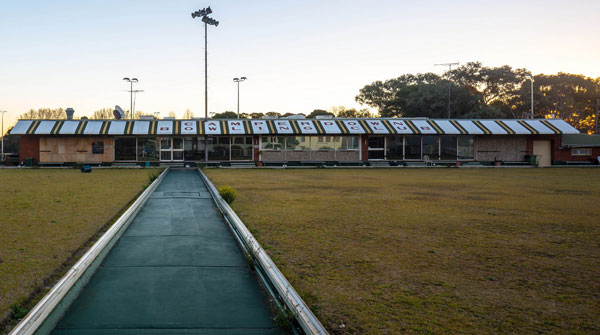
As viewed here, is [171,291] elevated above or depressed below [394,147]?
below

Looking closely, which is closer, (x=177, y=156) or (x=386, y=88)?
(x=177, y=156)

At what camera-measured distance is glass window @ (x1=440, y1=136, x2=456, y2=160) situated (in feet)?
134

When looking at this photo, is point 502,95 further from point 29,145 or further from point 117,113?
point 29,145

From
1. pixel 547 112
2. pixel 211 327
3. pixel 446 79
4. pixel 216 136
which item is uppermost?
pixel 446 79

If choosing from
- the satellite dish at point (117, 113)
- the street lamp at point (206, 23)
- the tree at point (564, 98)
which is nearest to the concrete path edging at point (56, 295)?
the street lamp at point (206, 23)

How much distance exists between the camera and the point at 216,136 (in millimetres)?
38844

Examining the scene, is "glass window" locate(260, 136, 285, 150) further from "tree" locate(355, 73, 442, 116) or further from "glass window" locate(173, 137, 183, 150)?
"tree" locate(355, 73, 442, 116)

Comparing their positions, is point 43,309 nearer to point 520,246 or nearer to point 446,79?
point 520,246

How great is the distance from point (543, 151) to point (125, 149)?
39443 millimetres

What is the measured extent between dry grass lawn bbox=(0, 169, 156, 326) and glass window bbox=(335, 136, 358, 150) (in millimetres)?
25410

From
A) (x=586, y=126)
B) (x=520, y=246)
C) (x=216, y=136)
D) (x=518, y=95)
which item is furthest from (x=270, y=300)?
(x=586, y=126)

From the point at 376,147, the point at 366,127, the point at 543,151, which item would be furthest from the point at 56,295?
the point at 543,151

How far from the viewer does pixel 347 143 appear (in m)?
40.3

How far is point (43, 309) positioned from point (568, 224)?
1067 cm
